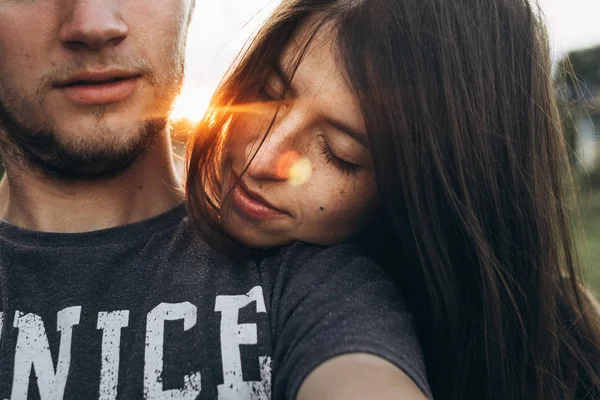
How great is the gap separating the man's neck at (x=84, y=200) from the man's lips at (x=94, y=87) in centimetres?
25

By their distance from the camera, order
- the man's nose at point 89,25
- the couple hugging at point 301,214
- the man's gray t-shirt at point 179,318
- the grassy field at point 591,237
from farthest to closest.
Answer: the grassy field at point 591,237 → the man's nose at point 89,25 → the couple hugging at point 301,214 → the man's gray t-shirt at point 179,318

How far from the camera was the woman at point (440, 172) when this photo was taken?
1551 millimetres

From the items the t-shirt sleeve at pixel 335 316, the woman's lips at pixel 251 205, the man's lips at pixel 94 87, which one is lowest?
the t-shirt sleeve at pixel 335 316

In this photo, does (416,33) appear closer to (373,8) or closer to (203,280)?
(373,8)

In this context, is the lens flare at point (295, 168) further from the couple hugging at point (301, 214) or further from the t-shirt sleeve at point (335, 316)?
the t-shirt sleeve at point (335, 316)

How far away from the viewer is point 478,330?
160cm

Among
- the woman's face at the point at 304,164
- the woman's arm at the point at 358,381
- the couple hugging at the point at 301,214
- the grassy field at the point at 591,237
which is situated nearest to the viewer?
the woman's arm at the point at 358,381

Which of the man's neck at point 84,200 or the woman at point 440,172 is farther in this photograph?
the man's neck at point 84,200

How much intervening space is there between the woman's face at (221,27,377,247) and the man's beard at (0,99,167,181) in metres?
0.32

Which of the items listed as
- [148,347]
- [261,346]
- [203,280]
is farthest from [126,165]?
[261,346]

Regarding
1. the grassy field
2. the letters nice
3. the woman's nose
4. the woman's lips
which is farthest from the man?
the grassy field

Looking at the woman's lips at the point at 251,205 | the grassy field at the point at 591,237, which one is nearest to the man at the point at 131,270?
the woman's lips at the point at 251,205

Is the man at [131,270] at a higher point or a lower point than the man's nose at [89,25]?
lower

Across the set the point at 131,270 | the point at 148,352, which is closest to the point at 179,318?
the point at 148,352
